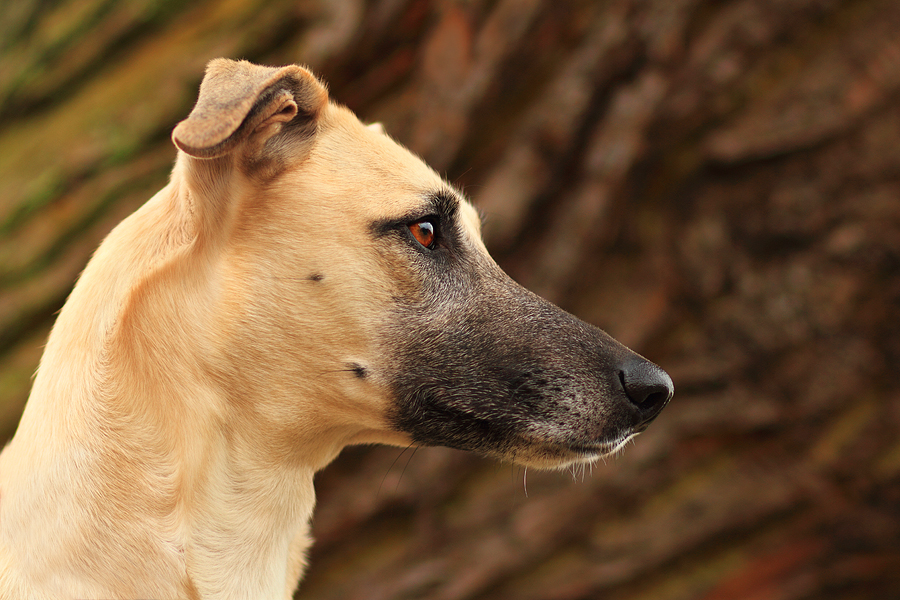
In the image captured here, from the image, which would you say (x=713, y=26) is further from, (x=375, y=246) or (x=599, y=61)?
(x=375, y=246)

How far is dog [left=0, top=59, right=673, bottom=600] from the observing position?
71.1 inches

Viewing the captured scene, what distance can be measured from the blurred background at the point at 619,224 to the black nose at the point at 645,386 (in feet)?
7.30

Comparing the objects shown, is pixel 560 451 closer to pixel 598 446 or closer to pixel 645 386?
pixel 598 446

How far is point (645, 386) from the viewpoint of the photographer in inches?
81.4

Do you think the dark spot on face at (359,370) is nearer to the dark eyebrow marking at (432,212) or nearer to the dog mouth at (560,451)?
the dark eyebrow marking at (432,212)

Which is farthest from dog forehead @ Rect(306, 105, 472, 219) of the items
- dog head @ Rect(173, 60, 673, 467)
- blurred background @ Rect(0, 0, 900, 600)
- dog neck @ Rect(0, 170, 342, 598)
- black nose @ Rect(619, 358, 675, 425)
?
blurred background @ Rect(0, 0, 900, 600)

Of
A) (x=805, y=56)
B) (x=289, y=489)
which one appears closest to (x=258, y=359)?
(x=289, y=489)

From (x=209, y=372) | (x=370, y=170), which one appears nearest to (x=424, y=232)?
(x=370, y=170)

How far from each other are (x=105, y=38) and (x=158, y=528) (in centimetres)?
361

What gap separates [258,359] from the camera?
75.9 inches

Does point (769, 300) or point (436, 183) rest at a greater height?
point (436, 183)

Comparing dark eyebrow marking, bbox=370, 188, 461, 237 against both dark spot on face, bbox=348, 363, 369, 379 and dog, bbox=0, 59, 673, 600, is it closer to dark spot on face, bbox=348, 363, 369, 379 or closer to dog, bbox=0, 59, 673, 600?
dog, bbox=0, 59, 673, 600

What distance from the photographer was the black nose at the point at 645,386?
2068mm

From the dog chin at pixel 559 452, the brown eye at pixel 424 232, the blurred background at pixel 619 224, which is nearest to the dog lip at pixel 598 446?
the dog chin at pixel 559 452
